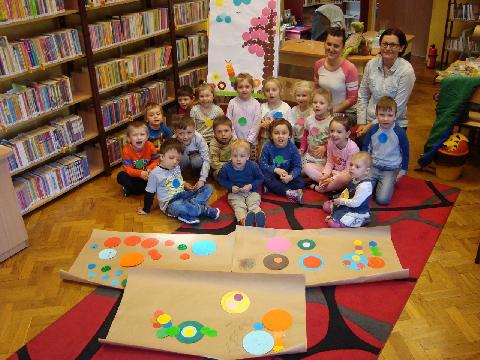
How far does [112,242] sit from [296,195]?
1379mm

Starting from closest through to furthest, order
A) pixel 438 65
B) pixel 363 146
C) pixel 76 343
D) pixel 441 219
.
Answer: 1. pixel 76 343
2. pixel 441 219
3. pixel 363 146
4. pixel 438 65

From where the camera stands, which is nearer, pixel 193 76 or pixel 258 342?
pixel 258 342

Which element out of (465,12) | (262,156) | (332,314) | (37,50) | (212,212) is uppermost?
(37,50)

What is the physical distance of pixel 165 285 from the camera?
261 centimetres

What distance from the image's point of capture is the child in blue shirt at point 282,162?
363 centimetres

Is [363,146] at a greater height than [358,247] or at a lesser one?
greater

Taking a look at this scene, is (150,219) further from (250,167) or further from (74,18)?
(74,18)

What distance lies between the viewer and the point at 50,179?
12.0 feet

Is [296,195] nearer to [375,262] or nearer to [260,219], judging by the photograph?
[260,219]

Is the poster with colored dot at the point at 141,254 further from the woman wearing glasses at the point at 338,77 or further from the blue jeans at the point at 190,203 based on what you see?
the woman wearing glasses at the point at 338,77

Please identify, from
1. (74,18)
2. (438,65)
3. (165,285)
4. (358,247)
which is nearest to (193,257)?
(165,285)

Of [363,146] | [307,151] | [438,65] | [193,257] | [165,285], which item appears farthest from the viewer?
[438,65]

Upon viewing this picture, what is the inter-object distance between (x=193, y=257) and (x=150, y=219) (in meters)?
0.70

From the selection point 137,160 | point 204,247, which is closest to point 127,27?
point 137,160
